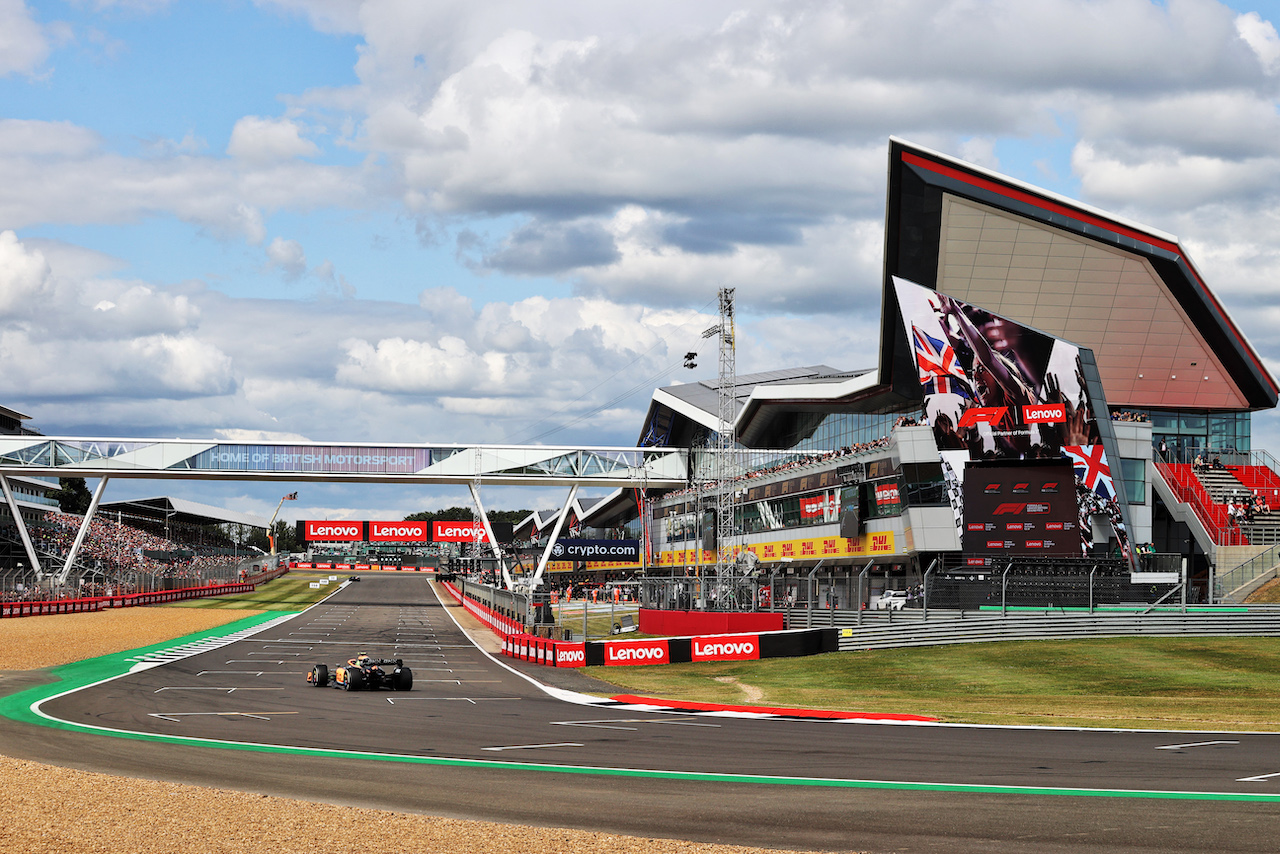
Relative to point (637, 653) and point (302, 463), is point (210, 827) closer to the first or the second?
point (637, 653)

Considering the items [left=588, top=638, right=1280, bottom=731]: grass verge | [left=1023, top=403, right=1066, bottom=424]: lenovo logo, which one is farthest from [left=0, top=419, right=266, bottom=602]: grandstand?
[left=1023, top=403, right=1066, bottom=424]: lenovo logo

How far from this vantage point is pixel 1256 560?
45500mm

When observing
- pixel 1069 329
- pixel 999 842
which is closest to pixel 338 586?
pixel 1069 329

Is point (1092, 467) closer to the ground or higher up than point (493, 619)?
higher up

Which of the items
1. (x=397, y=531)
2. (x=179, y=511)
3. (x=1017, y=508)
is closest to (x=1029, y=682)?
(x=1017, y=508)

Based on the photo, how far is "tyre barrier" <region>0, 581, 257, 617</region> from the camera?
5956 cm

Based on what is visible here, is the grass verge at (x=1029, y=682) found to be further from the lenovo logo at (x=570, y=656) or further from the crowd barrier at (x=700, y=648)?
the lenovo logo at (x=570, y=656)

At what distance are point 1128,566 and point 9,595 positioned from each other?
57.0m

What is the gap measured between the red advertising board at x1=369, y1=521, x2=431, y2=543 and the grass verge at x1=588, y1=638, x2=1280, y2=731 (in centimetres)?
6428

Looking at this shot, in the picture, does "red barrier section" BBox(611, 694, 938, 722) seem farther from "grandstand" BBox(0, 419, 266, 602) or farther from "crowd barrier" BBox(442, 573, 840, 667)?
"grandstand" BBox(0, 419, 266, 602)

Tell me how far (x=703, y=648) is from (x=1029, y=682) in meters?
10.7

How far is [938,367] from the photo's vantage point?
54844mm

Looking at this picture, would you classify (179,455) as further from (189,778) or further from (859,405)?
(189,778)

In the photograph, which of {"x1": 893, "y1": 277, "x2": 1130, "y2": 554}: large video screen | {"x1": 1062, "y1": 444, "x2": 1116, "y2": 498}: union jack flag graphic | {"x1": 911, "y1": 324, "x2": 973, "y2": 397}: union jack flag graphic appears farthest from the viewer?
{"x1": 911, "y1": 324, "x2": 973, "y2": 397}: union jack flag graphic
